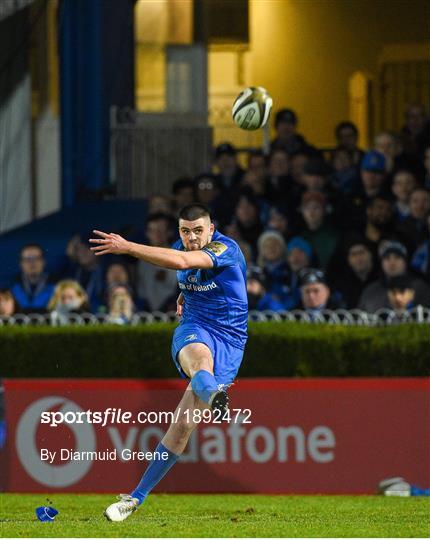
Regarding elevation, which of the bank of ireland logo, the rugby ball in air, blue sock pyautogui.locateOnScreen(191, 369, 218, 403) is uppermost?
the rugby ball in air

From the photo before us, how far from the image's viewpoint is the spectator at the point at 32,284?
53.2 feet

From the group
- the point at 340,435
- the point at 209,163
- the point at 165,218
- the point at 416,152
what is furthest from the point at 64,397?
the point at 209,163

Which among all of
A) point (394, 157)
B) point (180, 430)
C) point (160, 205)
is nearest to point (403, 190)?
point (394, 157)

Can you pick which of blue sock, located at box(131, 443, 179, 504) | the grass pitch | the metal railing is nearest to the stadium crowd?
the metal railing

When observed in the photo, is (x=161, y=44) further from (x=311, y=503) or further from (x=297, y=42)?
(x=311, y=503)

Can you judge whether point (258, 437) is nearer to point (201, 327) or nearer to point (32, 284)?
point (201, 327)

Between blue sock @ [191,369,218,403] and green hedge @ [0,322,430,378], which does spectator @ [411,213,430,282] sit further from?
blue sock @ [191,369,218,403]

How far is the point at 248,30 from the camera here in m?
22.4

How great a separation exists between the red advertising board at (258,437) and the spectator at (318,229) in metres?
2.75

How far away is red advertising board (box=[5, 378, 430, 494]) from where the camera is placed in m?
13.7

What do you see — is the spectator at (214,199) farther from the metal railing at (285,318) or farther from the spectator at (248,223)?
the metal railing at (285,318)

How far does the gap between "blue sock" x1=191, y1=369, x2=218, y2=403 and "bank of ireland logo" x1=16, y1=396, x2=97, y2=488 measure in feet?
11.9

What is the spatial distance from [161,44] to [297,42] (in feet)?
5.76

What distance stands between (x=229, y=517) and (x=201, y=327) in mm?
1348
